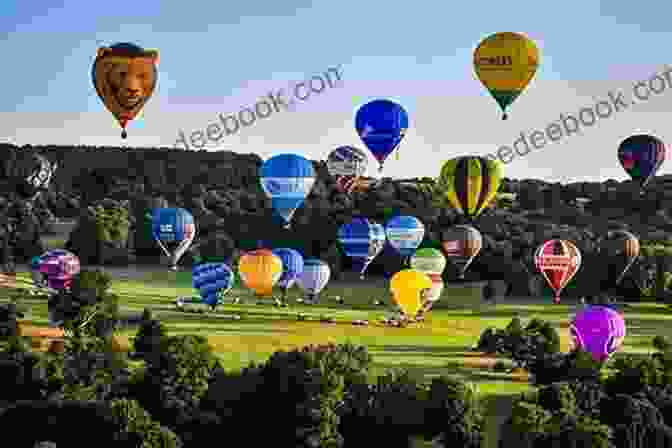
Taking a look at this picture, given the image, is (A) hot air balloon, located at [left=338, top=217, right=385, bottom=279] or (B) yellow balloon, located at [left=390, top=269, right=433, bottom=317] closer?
(B) yellow balloon, located at [left=390, top=269, right=433, bottom=317]

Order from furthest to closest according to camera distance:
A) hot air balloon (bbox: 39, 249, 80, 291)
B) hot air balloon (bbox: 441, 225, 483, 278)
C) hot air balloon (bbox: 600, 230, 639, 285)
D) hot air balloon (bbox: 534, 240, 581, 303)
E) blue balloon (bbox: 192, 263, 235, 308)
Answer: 1. hot air balloon (bbox: 600, 230, 639, 285)
2. hot air balloon (bbox: 441, 225, 483, 278)
3. hot air balloon (bbox: 39, 249, 80, 291)
4. blue balloon (bbox: 192, 263, 235, 308)
5. hot air balloon (bbox: 534, 240, 581, 303)

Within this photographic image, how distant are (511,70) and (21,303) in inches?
970

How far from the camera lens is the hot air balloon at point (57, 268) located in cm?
5803

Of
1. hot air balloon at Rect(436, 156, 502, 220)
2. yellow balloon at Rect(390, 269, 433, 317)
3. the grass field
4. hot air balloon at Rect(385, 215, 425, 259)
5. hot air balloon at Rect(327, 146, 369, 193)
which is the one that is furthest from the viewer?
hot air balloon at Rect(385, 215, 425, 259)

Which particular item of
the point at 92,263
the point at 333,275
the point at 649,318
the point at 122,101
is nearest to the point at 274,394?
the point at 122,101

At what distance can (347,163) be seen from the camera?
63.9 m

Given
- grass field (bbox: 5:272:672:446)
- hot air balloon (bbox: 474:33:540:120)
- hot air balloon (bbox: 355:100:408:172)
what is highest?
hot air balloon (bbox: 474:33:540:120)

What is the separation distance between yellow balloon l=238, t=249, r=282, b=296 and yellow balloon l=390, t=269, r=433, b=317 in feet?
18.4

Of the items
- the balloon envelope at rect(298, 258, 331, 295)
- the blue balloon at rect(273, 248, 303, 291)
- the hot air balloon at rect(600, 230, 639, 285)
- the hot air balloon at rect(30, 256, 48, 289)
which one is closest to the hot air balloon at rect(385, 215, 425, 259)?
the balloon envelope at rect(298, 258, 331, 295)

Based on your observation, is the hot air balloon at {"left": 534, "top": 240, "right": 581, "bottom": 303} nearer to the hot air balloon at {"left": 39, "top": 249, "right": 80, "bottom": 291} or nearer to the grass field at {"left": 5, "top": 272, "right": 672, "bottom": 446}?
the grass field at {"left": 5, "top": 272, "right": 672, "bottom": 446}

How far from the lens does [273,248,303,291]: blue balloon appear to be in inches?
2406

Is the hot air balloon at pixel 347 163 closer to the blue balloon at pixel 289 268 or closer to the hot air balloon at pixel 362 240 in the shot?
the hot air balloon at pixel 362 240

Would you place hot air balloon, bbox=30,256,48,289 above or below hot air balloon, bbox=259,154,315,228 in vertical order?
below

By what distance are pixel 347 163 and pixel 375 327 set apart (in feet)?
40.4
